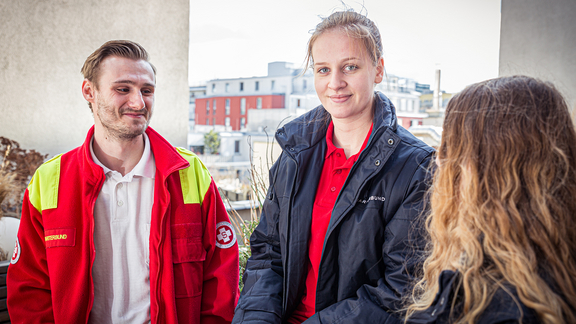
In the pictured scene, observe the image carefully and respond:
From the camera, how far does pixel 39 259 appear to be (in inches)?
59.0

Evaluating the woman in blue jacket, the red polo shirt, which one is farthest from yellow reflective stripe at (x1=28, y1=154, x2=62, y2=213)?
the red polo shirt

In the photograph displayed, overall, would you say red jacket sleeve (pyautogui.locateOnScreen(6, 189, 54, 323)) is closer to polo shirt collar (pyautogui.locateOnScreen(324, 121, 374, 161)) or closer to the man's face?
the man's face

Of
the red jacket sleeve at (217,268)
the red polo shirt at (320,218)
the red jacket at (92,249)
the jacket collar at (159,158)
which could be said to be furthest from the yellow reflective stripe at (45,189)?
the red polo shirt at (320,218)

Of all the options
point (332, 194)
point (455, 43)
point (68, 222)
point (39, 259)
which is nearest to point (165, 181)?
point (68, 222)

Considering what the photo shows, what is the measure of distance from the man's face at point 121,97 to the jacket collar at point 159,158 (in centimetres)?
10

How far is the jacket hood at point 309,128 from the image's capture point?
1.46m

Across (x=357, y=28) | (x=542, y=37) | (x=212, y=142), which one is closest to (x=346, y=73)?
(x=357, y=28)

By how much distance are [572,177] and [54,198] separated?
158cm

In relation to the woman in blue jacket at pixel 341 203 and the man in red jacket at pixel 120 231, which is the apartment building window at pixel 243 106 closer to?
the man in red jacket at pixel 120 231

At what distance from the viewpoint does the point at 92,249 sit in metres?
1.47

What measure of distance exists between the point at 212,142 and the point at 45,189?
1411 inches

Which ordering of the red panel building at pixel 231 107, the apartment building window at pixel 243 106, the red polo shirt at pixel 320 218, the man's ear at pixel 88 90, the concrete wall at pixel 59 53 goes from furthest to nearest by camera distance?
the apartment building window at pixel 243 106, the red panel building at pixel 231 107, the concrete wall at pixel 59 53, the man's ear at pixel 88 90, the red polo shirt at pixel 320 218

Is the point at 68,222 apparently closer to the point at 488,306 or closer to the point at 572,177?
the point at 488,306

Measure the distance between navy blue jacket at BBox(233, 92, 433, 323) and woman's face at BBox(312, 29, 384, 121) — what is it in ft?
0.28
